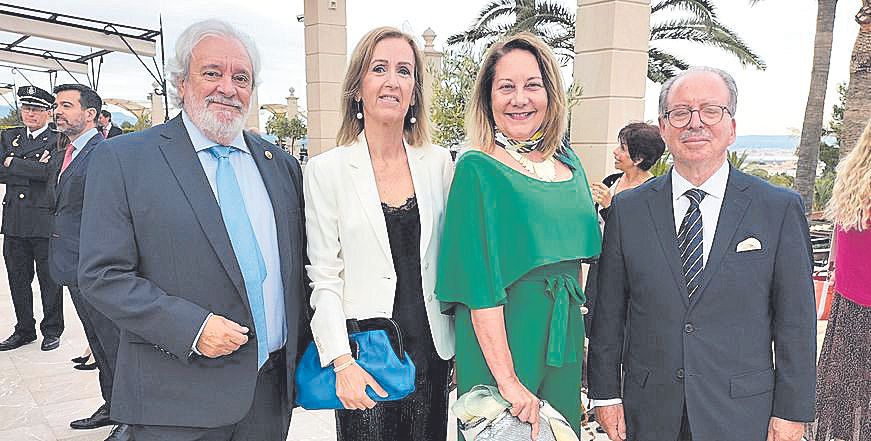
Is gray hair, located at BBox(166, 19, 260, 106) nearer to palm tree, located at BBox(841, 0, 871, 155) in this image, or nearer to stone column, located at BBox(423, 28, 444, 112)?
stone column, located at BBox(423, 28, 444, 112)

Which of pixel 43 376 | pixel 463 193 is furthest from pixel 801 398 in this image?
pixel 43 376

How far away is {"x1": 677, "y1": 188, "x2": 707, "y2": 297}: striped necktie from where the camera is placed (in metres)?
1.75

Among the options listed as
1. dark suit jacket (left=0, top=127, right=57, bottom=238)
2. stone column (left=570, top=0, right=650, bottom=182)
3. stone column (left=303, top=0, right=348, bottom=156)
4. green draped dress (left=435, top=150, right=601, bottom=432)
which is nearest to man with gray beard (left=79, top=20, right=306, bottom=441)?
green draped dress (left=435, top=150, right=601, bottom=432)

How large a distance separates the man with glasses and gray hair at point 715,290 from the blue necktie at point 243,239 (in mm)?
1088

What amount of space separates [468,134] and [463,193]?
271 mm

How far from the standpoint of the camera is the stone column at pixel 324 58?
946cm

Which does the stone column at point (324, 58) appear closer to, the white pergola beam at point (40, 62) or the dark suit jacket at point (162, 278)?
the white pergola beam at point (40, 62)

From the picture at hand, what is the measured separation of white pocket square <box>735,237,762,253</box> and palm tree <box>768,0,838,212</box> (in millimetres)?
10817

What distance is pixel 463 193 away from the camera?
1.84 meters

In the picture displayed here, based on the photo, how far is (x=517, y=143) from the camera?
1958mm

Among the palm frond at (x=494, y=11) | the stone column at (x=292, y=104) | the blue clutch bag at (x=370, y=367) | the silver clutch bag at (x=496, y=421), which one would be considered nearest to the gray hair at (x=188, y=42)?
the blue clutch bag at (x=370, y=367)

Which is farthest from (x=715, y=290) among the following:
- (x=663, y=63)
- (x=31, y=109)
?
(x=663, y=63)

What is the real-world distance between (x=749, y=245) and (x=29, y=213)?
5.29 meters

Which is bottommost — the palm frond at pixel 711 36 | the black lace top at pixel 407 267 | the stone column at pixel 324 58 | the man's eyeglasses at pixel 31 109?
the black lace top at pixel 407 267
